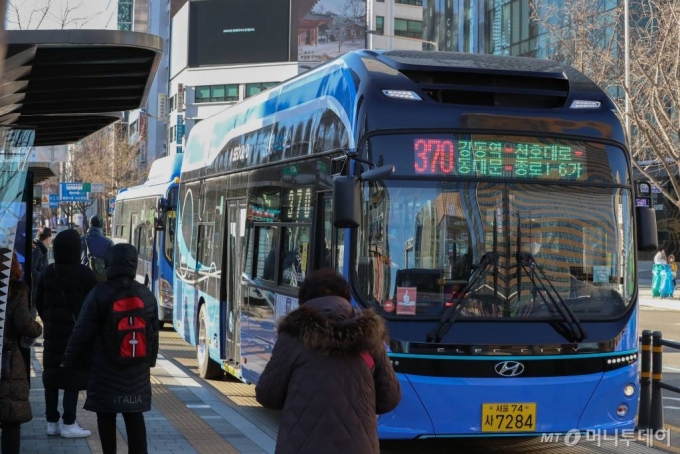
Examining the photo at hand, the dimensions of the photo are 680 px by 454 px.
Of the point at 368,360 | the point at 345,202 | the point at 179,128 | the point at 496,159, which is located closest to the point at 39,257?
the point at 345,202

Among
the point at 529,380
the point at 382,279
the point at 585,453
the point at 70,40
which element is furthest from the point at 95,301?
the point at 585,453

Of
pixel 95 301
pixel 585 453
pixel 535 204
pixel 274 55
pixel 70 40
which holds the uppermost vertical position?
pixel 274 55

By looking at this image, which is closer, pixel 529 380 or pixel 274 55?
pixel 529 380

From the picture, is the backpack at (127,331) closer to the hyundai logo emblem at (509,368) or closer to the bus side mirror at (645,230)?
the hyundai logo emblem at (509,368)

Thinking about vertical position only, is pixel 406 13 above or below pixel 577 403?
above

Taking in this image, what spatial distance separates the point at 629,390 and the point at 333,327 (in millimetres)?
4777

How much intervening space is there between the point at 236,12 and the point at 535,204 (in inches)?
3286

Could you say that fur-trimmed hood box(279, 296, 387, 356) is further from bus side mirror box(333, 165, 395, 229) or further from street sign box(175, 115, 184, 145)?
street sign box(175, 115, 184, 145)

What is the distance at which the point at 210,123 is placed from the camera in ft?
49.5

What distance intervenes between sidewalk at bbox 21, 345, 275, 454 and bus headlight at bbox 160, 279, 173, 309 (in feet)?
26.2

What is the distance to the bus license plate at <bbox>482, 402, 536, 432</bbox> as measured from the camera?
827 cm

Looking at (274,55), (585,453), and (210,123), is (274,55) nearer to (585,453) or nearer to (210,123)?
(210,123)

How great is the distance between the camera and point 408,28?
93.4m

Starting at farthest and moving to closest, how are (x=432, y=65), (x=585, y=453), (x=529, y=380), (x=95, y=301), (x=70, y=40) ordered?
(x=585, y=453) < (x=432, y=65) < (x=529, y=380) < (x=95, y=301) < (x=70, y=40)
